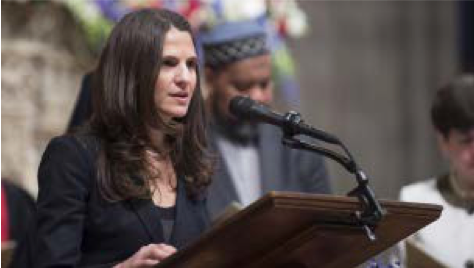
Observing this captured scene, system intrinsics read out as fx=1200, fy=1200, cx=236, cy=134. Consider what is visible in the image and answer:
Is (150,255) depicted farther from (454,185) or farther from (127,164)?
(454,185)

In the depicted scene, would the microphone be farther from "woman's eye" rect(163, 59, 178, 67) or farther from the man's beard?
the man's beard

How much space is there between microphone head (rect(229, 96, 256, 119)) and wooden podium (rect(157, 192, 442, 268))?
303mm

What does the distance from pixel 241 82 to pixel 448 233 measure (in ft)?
3.32

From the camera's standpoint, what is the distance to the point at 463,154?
423 cm

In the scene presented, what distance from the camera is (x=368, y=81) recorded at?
737 centimetres

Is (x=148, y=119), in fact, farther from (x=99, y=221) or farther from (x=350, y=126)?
(x=350, y=126)

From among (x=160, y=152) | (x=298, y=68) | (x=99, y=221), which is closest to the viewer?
(x=99, y=221)

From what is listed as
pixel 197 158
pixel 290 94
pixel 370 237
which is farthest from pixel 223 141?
pixel 370 237

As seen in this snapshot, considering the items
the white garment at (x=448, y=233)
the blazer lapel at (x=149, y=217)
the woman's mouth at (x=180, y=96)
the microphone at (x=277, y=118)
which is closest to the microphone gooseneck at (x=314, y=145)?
the microphone at (x=277, y=118)

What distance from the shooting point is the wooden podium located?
2520 millimetres

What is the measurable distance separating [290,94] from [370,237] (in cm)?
272

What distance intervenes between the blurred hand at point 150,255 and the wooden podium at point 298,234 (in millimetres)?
99

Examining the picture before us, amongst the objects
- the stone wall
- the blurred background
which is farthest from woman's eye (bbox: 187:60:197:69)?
the blurred background

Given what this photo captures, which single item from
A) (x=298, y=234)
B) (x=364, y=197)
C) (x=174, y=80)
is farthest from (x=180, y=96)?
(x=364, y=197)
